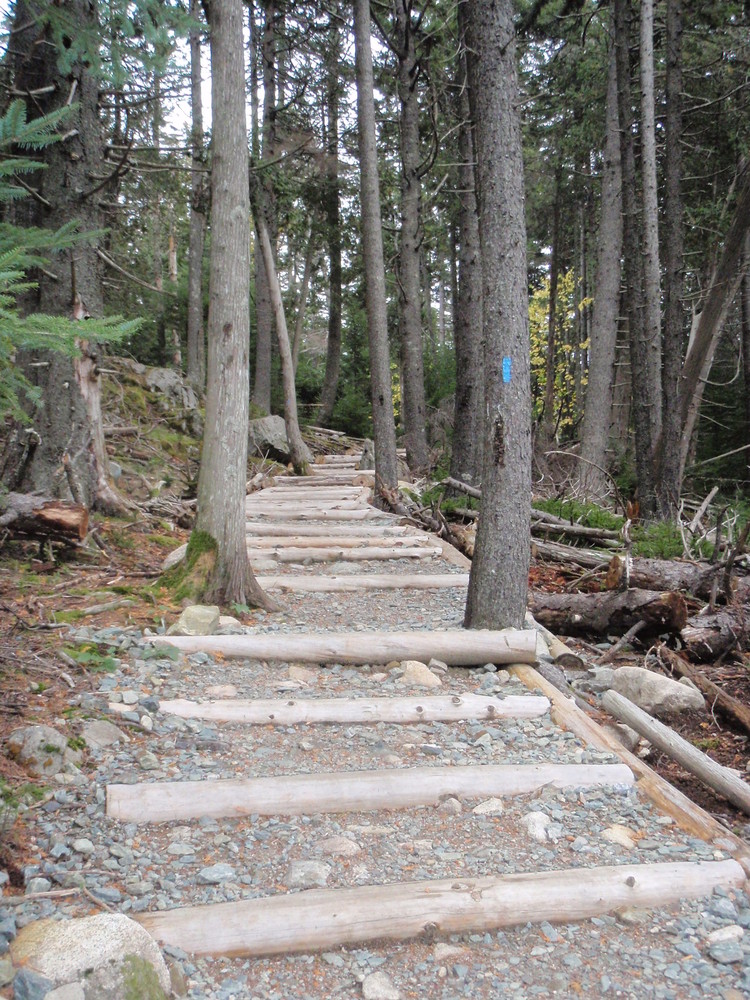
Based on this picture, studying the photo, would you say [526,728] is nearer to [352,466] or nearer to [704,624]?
[704,624]

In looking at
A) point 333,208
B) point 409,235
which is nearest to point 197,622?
point 409,235

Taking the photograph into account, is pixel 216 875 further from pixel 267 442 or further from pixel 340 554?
pixel 267 442

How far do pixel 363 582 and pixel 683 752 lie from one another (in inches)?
148

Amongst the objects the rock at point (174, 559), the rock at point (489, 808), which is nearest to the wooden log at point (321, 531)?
the rock at point (174, 559)

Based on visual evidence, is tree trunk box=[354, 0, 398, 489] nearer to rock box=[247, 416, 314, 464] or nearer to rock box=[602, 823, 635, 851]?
rock box=[247, 416, 314, 464]

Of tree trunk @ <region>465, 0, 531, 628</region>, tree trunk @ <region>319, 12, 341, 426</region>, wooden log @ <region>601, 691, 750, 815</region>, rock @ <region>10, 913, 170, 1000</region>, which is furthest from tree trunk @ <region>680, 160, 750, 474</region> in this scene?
tree trunk @ <region>319, 12, 341, 426</region>

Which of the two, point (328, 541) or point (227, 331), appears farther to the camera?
point (328, 541)

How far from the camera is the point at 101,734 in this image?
140 inches

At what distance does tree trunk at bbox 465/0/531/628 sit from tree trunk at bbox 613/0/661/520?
20.9 feet

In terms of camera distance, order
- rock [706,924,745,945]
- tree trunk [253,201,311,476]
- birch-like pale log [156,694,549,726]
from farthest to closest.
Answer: tree trunk [253,201,311,476], birch-like pale log [156,694,549,726], rock [706,924,745,945]

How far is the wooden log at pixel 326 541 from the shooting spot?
27.7 feet

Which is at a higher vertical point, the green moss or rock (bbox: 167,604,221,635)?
rock (bbox: 167,604,221,635)

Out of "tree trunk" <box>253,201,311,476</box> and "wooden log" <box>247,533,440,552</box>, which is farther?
"tree trunk" <box>253,201,311,476</box>

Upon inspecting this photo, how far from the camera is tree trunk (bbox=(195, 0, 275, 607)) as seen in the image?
581cm
